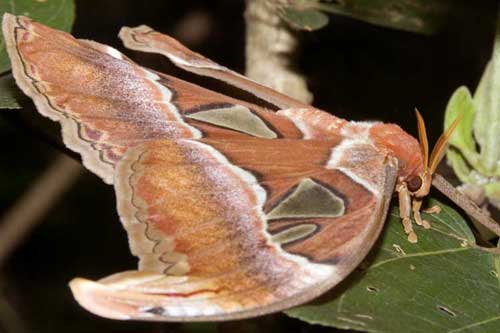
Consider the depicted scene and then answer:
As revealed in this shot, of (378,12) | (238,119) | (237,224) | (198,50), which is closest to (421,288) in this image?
(237,224)

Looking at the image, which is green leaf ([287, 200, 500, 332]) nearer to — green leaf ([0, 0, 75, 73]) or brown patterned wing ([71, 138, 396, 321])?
brown patterned wing ([71, 138, 396, 321])

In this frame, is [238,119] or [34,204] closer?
[238,119]

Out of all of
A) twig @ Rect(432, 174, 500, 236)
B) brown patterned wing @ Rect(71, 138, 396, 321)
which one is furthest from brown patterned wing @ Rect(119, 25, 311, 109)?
twig @ Rect(432, 174, 500, 236)

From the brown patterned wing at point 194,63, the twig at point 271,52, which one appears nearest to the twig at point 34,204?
the twig at point 271,52

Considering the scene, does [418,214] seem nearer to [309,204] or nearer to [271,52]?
[309,204]

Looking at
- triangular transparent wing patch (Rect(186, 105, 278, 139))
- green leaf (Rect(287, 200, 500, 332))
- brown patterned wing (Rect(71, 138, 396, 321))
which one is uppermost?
triangular transparent wing patch (Rect(186, 105, 278, 139))

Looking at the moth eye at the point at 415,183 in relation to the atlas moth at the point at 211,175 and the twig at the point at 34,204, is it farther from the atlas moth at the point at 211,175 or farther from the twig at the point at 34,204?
the twig at the point at 34,204
